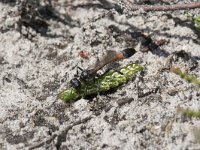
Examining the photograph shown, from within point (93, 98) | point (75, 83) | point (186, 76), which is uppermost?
point (186, 76)

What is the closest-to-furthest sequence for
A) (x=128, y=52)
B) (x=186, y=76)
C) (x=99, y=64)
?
(x=186, y=76), (x=99, y=64), (x=128, y=52)

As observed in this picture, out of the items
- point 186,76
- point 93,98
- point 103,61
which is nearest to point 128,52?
point 103,61

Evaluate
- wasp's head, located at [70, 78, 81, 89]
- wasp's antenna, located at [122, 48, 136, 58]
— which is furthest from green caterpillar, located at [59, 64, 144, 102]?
wasp's antenna, located at [122, 48, 136, 58]

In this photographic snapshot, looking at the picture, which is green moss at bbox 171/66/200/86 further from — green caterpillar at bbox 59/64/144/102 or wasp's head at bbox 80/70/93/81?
wasp's head at bbox 80/70/93/81

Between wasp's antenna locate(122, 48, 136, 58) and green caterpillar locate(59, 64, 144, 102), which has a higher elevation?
wasp's antenna locate(122, 48, 136, 58)

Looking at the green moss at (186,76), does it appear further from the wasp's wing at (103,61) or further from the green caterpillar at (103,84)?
the wasp's wing at (103,61)

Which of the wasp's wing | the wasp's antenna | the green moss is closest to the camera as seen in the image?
the green moss

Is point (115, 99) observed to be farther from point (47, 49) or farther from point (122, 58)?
point (47, 49)

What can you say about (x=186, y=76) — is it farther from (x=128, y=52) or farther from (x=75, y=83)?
(x=75, y=83)
